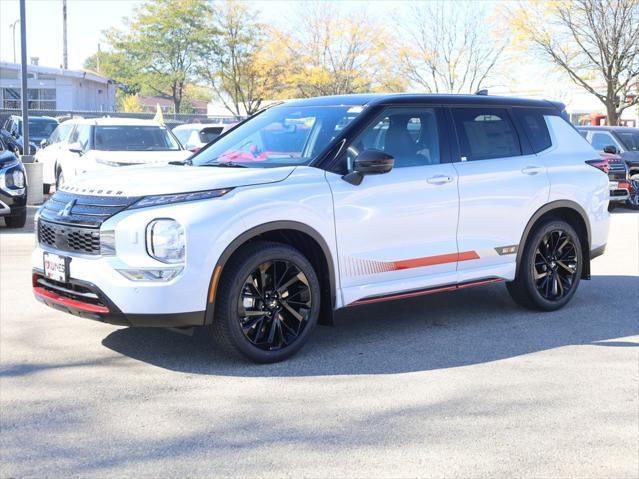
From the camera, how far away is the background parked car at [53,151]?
17.1 m

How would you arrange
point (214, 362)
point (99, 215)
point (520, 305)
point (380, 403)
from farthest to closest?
point (520, 305) < point (214, 362) < point (99, 215) < point (380, 403)

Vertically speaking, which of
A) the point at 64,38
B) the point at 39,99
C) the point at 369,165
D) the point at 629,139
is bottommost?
the point at 369,165

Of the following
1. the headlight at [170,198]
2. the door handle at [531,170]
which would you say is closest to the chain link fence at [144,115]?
the door handle at [531,170]

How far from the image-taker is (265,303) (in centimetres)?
571

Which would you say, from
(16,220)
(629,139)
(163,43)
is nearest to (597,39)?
(629,139)

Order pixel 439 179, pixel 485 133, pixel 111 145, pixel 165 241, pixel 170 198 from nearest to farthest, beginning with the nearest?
pixel 165 241
pixel 170 198
pixel 439 179
pixel 485 133
pixel 111 145

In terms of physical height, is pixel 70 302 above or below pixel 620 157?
below

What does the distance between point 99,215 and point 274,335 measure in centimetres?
137

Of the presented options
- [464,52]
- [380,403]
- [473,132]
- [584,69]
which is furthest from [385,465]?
[464,52]

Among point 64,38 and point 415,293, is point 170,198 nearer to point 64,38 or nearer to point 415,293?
point 415,293

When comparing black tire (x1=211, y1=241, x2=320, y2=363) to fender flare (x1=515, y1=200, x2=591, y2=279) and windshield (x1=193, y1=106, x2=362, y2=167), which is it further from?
fender flare (x1=515, y1=200, x2=591, y2=279)

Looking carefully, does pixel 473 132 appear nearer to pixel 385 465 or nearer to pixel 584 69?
pixel 385 465

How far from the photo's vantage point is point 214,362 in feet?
19.2

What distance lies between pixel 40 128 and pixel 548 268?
87.7ft
